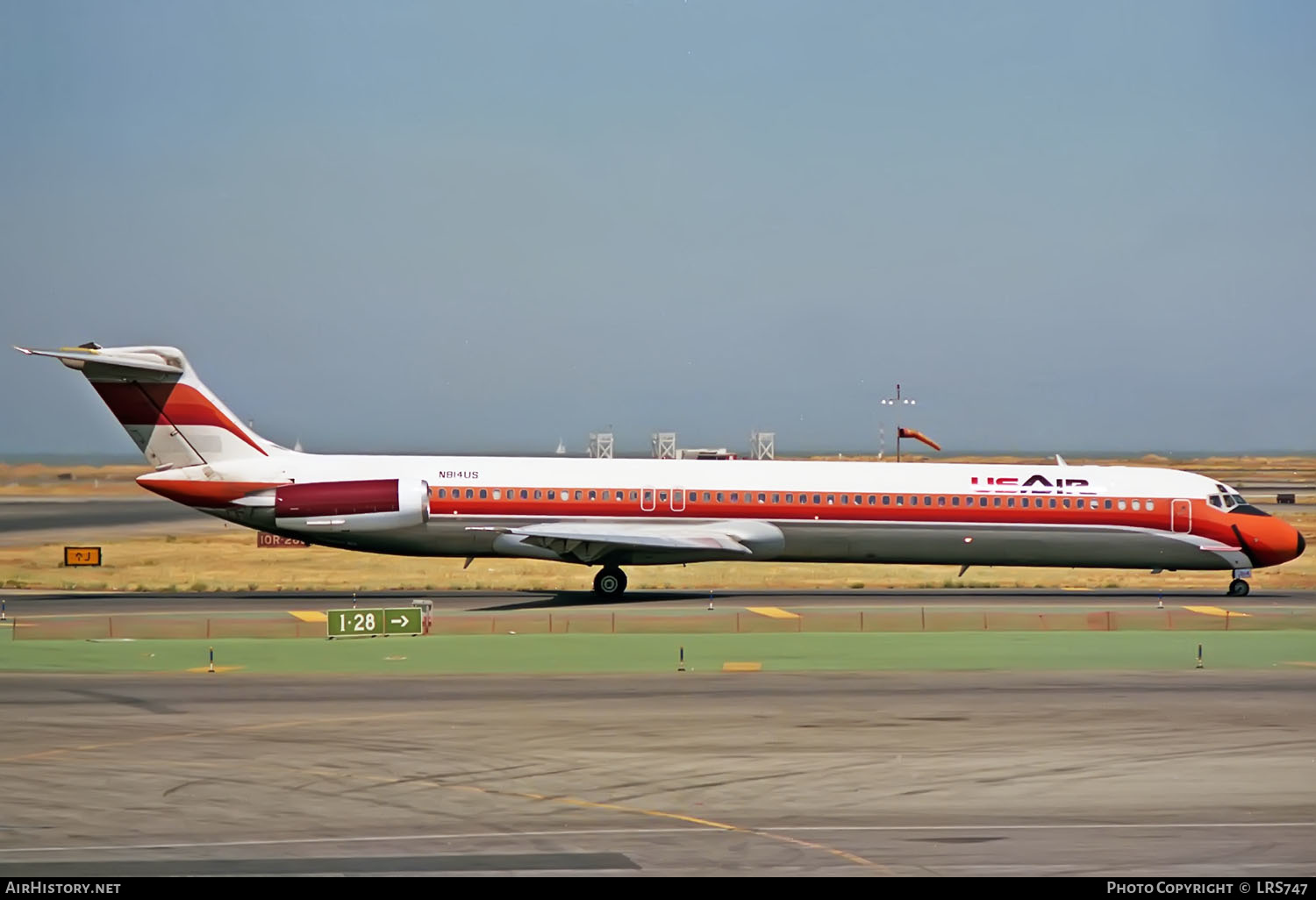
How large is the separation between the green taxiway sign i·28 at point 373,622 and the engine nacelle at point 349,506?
787cm

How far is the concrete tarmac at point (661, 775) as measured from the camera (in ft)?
44.2

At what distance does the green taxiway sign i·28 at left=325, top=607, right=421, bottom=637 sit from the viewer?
3045 centimetres

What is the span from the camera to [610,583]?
129ft

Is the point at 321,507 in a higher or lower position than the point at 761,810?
higher

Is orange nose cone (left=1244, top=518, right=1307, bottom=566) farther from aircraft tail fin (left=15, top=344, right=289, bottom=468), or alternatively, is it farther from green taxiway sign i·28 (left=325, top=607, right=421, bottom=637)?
aircraft tail fin (left=15, top=344, right=289, bottom=468)

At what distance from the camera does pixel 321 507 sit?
3850 centimetres

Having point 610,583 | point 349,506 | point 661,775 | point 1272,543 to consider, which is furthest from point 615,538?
point 661,775

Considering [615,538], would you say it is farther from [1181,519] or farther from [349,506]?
[1181,519]

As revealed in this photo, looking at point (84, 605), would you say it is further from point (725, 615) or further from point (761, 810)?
point (761, 810)

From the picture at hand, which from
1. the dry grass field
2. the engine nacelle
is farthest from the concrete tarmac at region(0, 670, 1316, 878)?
the dry grass field

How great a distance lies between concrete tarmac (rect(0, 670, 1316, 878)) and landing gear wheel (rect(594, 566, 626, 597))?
46.2 feet

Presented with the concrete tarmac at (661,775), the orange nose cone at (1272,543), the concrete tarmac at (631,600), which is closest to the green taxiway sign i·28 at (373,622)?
the concrete tarmac at (661,775)
